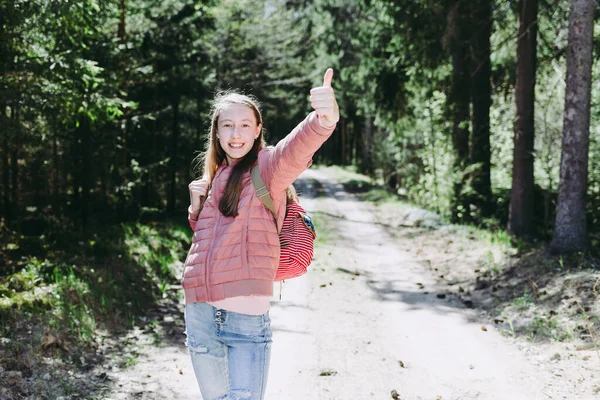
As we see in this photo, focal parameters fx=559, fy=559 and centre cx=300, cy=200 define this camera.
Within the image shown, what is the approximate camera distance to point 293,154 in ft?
8.36

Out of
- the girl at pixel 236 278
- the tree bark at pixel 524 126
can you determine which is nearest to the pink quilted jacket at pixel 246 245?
the girl at pixel 236 278

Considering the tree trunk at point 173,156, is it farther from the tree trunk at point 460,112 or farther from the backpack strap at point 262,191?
the backpack strap at point 262,191

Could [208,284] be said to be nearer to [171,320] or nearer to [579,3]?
[171,320]

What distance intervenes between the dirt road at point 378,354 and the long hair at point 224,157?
113 inches

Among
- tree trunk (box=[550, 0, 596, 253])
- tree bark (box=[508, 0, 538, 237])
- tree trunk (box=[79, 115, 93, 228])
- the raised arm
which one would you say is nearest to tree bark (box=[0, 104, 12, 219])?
tree trunk (box=[79, 115, 93, 228])

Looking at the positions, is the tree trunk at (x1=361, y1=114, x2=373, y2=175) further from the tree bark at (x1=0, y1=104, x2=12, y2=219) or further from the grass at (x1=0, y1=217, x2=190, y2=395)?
the tree bark at (x1=0, y1=104, x2=12, y2=219)

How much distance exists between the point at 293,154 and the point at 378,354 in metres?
4.29

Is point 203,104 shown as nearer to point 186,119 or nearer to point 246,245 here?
point 186,119

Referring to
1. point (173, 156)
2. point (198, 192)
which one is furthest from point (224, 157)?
point (173, 156)

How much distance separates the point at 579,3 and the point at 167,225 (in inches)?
373

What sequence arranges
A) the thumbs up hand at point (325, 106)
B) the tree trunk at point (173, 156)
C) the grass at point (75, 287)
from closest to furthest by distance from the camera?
the thumbs up hand at point (325, 106) → the grass at point (75, 287) → the tree trunk at point (173, 156)

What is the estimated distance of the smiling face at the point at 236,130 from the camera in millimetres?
2846

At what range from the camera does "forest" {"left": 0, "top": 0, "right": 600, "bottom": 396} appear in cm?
795

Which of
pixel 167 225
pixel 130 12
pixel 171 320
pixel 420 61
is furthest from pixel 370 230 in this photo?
pixel 171 320
